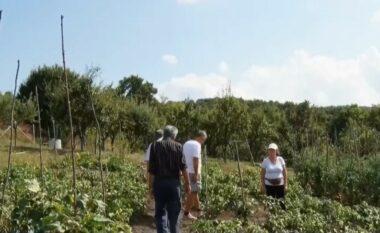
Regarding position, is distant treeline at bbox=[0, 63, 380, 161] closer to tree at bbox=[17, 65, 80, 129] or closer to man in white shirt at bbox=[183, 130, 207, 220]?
tree at bbox=[17, 65, 80, 129]

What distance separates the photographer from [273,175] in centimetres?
1027

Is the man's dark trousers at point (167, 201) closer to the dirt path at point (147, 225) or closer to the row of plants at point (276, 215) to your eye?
the row of plants at point (276, 215)

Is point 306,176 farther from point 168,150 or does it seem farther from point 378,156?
point 168,150

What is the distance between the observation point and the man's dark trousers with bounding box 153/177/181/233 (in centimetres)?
732

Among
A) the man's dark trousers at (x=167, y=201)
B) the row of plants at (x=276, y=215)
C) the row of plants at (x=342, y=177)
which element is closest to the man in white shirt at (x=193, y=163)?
the row of plants at (x=276, y=215)

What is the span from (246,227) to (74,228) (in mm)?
3288

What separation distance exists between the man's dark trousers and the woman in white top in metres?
3.14

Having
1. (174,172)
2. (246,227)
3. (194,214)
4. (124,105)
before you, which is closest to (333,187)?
(194,214)

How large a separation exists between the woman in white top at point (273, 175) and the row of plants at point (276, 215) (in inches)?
9.2

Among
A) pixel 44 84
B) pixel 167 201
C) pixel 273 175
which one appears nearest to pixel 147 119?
pixel 44 84

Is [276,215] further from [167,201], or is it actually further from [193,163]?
[167,201]

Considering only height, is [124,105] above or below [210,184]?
above

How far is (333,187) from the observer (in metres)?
13.2

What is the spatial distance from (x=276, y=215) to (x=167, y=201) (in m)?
2.48
